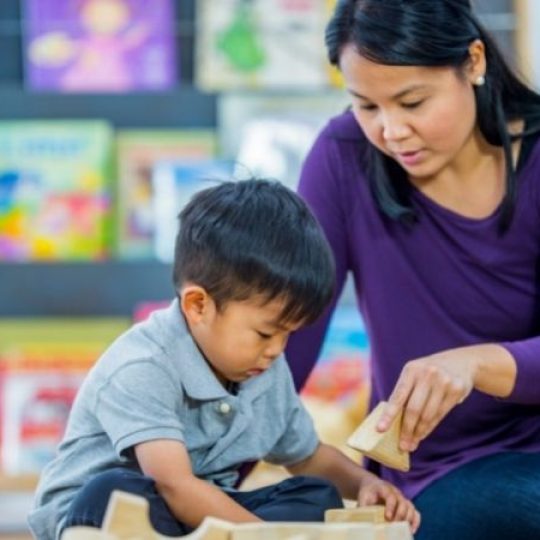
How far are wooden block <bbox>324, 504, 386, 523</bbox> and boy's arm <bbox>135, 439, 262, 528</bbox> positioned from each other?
0.08m

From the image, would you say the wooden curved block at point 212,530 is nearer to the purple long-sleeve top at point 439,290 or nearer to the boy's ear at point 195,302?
the boy's ear at point 195,302

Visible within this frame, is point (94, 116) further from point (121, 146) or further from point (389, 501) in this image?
point (389, 501)

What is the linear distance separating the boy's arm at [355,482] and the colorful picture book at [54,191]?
1.46 meters

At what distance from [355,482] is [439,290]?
10.5 inches

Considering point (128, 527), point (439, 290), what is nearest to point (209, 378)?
point (128, 527)

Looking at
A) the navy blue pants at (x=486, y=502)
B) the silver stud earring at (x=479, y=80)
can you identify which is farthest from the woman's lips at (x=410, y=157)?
the navy blue pants at (x=486, y=502)

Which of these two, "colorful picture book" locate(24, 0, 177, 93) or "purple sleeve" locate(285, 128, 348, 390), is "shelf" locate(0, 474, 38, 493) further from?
"purple sleeve" locate(285, 128, 348, 390)

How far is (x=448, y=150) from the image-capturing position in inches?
59.3

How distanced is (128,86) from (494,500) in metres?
1.71

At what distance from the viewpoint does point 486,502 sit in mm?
→ 1432

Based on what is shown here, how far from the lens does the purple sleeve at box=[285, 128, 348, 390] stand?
5.25 feet

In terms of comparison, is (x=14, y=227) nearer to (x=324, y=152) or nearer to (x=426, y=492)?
(x=324, y=152)

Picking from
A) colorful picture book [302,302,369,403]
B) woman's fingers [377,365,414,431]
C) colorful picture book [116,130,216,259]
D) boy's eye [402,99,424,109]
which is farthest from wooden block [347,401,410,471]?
colorful picture book [116,130,216,259]

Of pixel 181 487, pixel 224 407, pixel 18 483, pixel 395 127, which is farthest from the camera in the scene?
pixel 18 483
